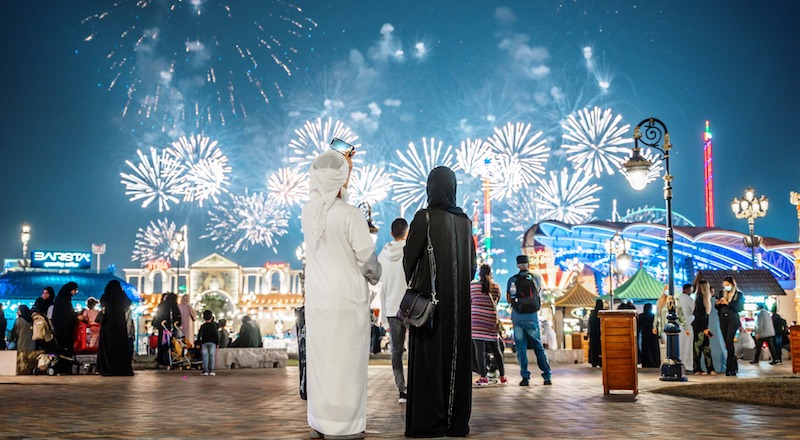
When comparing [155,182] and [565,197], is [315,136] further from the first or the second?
[565,197]

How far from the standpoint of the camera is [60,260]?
54594 mm

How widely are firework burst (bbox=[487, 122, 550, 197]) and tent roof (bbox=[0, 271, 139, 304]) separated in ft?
67.9

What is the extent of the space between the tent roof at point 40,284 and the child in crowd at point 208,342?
27315 mm

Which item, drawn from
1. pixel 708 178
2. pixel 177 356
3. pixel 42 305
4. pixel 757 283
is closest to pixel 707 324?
pixel 177 356

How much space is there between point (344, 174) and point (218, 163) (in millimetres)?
37987

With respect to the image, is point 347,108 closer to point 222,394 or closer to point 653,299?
point 653,299

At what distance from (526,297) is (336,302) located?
265 inches

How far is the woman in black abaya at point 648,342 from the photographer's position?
20453 mm

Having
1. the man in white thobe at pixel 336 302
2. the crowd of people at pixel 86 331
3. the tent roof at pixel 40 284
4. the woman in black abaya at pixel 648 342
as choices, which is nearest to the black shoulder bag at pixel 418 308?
the man in white thobe at pixel 336 302

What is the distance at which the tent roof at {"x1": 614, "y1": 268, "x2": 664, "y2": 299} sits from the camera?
1300 inches

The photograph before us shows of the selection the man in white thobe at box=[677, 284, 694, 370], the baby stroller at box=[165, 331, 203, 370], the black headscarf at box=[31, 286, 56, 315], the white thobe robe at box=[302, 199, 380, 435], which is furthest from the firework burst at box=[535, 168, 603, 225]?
the white thobe robe at box=[302, 199, 380, 435]

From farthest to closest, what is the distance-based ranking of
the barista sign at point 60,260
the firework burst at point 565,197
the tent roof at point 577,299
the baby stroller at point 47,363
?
the firework burst at point 565,197 → the barista sign at point 60,260 → the tent roof at point 577,299 → the baby stroller at point 47,363

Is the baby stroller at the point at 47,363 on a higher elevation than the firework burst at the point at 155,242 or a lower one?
lower

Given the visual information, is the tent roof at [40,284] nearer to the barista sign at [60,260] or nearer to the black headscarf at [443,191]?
the barista sign at [60,260]
